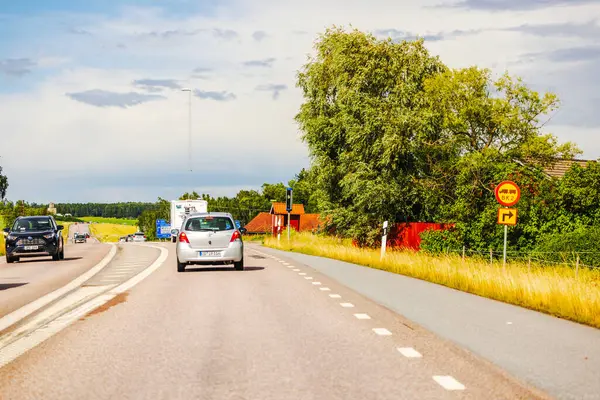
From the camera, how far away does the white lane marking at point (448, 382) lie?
274 inches

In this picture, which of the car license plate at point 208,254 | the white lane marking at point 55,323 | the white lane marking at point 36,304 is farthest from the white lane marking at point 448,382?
the car license plate at point 208,254

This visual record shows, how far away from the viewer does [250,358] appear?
333 inches

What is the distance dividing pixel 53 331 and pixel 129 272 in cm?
1377

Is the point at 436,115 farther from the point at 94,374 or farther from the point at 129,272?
the point at 94,374

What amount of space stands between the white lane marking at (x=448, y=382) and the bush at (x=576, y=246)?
26.8 m

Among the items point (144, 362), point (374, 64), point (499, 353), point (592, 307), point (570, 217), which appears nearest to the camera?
point (144, 362)

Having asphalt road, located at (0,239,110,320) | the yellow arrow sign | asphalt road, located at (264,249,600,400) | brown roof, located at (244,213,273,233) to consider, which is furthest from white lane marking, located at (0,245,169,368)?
brown roof, located at (244,213,273,233)

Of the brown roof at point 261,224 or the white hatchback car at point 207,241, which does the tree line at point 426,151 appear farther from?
the brown roof at point 261,224

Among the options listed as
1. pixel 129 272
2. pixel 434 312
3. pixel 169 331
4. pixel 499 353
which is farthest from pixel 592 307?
pixel 129 272

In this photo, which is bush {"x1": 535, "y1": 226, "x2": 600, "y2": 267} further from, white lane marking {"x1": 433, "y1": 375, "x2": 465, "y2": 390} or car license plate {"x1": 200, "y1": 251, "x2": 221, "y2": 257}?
white lane marking {"x1": 433, "y1": 375, "x2": 465, "y2": 390}

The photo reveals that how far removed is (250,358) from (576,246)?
2872 centimetres

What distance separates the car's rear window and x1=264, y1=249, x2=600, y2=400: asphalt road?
7.07 metres

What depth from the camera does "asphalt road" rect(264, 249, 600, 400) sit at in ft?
24.3

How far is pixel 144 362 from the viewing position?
8203 mm
